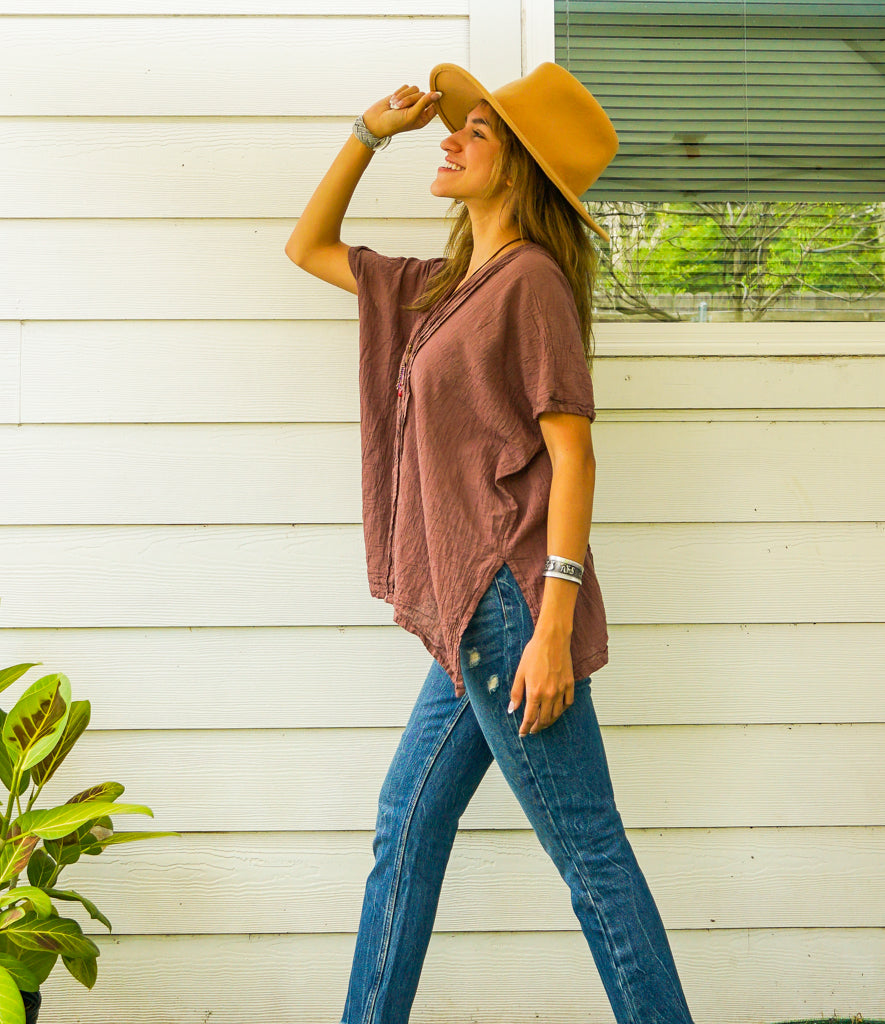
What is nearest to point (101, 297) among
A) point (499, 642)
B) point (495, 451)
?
point (495, 451)

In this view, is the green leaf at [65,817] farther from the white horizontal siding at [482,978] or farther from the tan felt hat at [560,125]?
the tan felt hat at [560,125]

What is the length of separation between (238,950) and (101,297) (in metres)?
1.25

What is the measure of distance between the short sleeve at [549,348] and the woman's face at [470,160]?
0.67ft

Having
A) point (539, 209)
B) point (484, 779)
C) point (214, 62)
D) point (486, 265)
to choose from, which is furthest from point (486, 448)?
point (214, 62)

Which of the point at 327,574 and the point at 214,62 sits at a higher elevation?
the point at 214,62

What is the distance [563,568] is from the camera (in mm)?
1145

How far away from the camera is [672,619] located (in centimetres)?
170

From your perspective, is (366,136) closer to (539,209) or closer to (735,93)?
(539,209)

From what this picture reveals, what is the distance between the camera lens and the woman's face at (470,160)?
1324mm

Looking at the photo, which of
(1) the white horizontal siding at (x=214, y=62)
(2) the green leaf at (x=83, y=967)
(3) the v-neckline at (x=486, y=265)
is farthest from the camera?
(1) the white horizontal siding at (x=214, y=62)

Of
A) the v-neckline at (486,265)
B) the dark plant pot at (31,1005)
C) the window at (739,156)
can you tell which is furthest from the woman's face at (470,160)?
the dark plant pot at (31,1005)

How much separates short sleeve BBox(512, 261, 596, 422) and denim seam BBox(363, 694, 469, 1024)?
0.46 metres

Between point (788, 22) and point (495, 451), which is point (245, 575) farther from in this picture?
point (788, 22)

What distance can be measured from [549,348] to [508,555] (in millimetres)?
277
